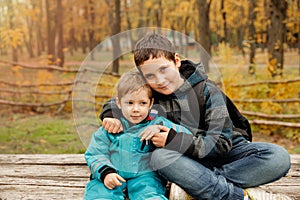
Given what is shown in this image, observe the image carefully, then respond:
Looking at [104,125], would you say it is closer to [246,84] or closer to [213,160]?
[213,160]

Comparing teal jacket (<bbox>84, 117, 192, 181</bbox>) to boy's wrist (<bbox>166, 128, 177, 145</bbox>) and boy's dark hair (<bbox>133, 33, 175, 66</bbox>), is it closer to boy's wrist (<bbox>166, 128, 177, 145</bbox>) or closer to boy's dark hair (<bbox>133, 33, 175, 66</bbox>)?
boy's wrist (<bbox>166, 128, 177, 145</bbox>)

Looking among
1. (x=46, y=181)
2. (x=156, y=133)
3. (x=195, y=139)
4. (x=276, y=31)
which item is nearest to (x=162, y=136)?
(x=156, y=133)

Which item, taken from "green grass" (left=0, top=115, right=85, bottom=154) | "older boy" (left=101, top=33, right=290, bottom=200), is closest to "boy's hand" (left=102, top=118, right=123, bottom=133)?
"older boy" (left=101, top=33, right=290, bottom=200)

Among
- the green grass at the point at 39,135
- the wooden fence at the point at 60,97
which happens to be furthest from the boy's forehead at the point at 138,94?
the wooden fence at the point at 60,97

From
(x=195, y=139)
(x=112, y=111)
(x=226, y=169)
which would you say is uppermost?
(x=112, y=111)

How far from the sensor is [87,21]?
24.7 metres

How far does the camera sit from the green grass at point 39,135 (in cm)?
574

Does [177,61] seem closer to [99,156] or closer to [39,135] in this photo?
[99,156]

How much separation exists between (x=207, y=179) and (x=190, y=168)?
0.12 meters

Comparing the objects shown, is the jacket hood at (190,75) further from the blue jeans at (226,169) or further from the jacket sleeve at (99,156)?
the jacket sleeve at (99,156)

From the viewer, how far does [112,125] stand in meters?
2.35

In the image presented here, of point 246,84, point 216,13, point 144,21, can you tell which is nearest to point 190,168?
point 246,84

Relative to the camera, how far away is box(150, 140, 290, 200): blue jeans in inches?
90.7

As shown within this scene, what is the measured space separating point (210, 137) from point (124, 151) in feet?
1.65
